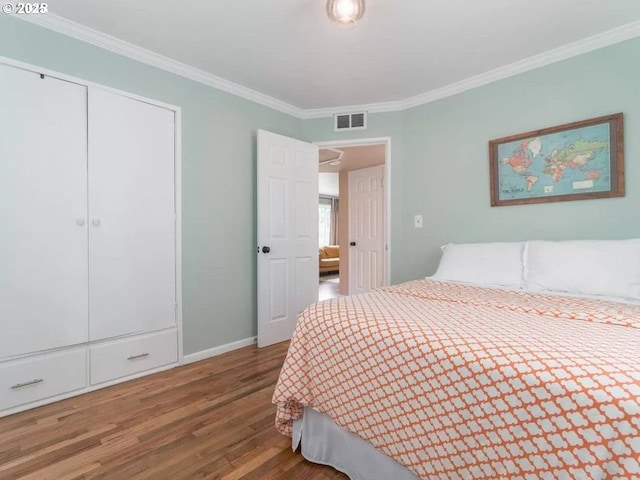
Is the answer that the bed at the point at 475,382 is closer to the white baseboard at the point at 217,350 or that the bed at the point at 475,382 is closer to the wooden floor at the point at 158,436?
the wooden floor at the point at 158,436

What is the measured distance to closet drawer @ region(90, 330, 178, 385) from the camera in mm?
2162

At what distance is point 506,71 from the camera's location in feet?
8.28

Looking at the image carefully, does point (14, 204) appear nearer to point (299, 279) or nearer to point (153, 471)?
point (153, 471)

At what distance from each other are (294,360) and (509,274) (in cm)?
153

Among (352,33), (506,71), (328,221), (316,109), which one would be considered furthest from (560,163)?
(328,221)

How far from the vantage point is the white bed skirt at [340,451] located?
1203 millimetres

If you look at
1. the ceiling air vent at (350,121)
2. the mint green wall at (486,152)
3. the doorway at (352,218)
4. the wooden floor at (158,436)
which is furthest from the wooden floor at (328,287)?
the wooden floor at (158,436)

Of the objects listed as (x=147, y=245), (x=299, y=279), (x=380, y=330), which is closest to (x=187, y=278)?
(x=147, y=245)

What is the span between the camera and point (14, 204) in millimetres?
1856

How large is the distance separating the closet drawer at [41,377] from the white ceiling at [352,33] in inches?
83.7

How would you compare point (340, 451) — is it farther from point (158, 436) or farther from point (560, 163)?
point (560, 163)

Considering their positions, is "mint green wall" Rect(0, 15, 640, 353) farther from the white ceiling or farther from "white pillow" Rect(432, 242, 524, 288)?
"white pillow" Rect(432, 242, 524, 288)

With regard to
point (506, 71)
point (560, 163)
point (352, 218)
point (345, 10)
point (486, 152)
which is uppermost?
point (506, 71)

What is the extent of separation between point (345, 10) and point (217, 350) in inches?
105
